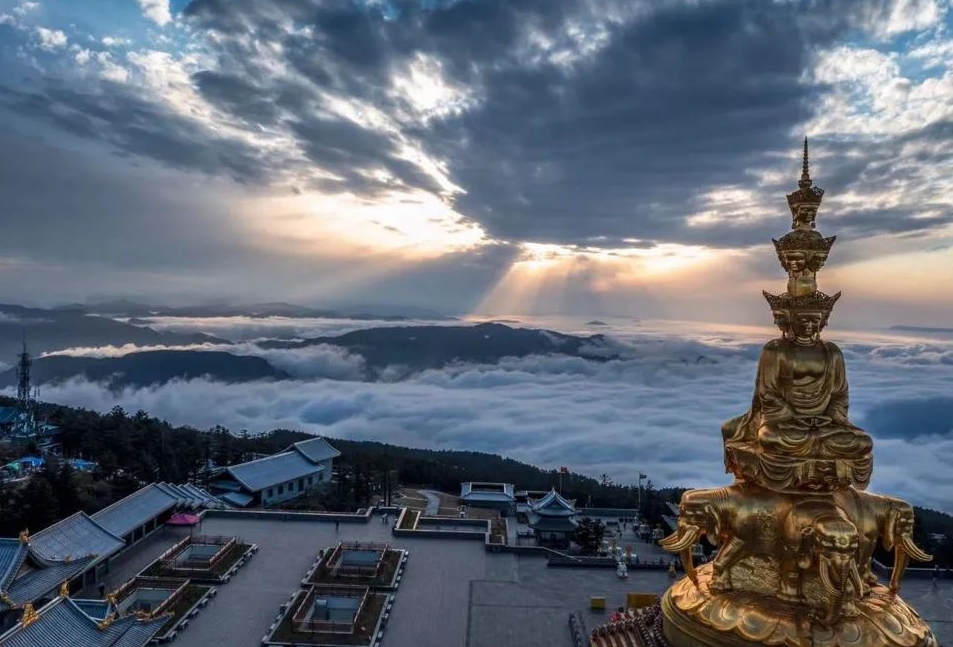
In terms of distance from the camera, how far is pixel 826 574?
27.5 ft

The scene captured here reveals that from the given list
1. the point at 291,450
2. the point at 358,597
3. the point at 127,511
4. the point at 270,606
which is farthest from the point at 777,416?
the point at 291,450

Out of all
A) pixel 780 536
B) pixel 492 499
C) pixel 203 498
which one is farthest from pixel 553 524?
pixel 780 536

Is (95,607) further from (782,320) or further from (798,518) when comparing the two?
(782,320)

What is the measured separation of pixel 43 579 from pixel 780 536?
15619 mm

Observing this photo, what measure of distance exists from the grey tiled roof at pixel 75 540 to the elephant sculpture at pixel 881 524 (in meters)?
17.0

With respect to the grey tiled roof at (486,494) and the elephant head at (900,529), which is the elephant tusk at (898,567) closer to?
the elephant head at (900,529)

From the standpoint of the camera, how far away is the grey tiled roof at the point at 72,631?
1159 centimetres

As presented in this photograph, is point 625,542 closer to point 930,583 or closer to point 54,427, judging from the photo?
point 930,583

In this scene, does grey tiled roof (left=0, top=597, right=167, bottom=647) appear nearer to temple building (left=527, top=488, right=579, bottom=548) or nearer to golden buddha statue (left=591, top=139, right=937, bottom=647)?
golden buddha statue (left=591, top=139, right=937, bottom=647)

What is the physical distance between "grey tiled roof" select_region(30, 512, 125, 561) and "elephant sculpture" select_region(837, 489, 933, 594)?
17008 mm

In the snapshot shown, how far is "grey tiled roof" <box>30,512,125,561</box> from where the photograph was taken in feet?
56.8

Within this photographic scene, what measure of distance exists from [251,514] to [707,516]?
1977 cm

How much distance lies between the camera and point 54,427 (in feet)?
127

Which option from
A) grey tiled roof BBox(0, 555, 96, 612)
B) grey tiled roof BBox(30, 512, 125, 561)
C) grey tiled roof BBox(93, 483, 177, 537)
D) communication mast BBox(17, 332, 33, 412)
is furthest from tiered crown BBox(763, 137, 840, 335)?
communication mast BBox(17, 332, 33, 412)
